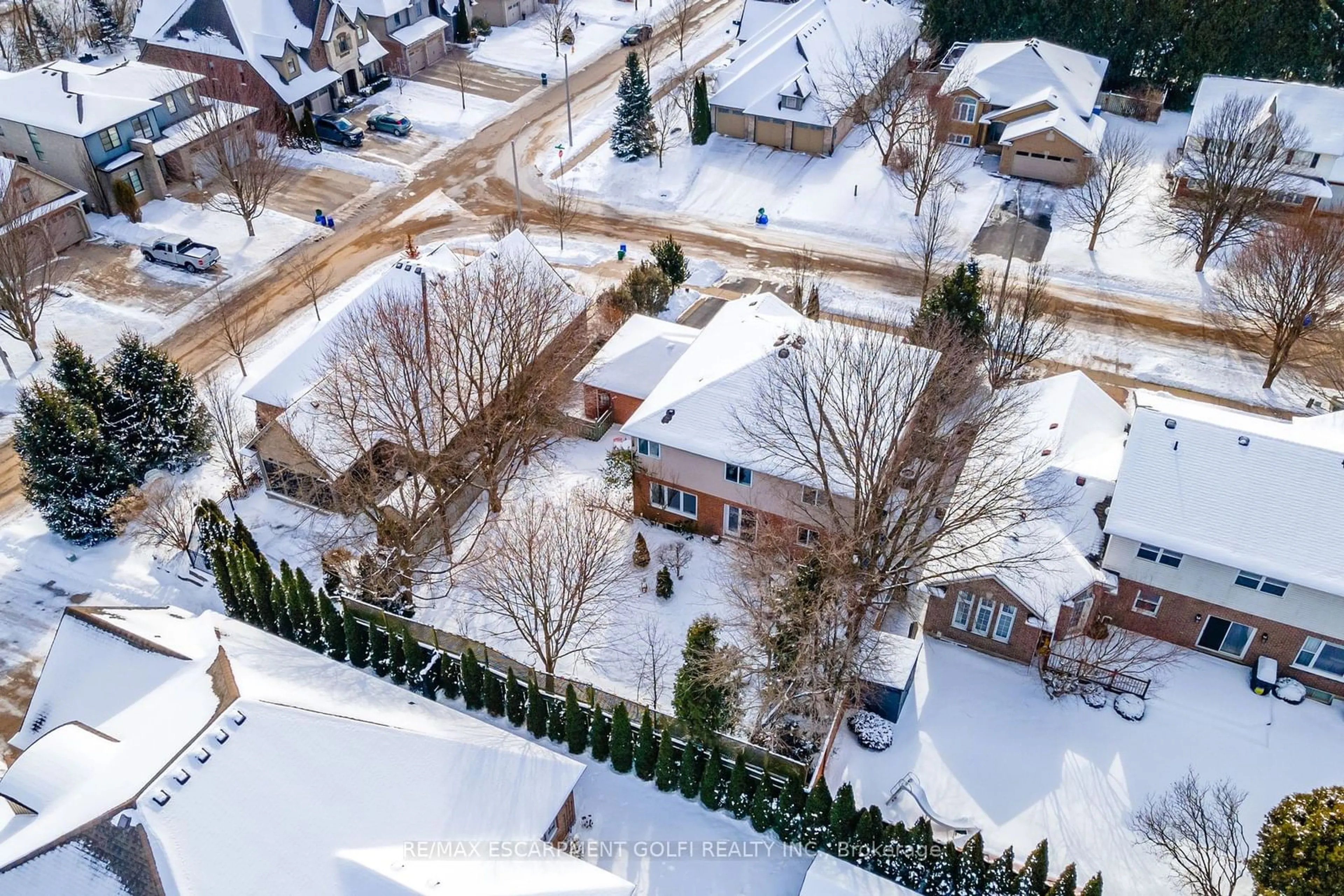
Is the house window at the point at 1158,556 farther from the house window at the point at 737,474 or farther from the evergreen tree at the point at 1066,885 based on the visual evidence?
the house window at the point at 737,474

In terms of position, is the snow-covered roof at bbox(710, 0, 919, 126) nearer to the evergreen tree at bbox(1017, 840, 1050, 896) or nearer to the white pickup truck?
the white pickup truck

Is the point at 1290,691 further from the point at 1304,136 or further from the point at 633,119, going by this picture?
the point at 633,119

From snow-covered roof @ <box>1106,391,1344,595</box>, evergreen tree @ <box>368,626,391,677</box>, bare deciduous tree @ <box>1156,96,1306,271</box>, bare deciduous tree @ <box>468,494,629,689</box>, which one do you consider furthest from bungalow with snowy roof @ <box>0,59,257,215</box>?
bare deciduous tree @ <box>1156,96,1306,271</box>

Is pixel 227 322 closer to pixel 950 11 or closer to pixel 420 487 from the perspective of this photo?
pixel 420 487

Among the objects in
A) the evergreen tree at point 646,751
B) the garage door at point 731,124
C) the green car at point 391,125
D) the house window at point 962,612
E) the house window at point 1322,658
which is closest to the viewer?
the evergreen tree at point 646,751

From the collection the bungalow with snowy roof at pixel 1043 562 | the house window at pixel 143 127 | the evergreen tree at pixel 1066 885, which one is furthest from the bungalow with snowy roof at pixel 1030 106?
the house window at pixel 143 127

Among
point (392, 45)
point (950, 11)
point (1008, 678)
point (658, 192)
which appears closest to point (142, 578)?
point (1008, 678)
